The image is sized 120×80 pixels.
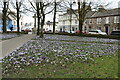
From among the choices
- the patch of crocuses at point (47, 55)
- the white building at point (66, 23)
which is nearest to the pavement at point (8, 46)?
the patch of crocuses at point (47, 55)

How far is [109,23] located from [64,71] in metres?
52.7

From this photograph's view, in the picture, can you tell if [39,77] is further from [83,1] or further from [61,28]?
[61,28]

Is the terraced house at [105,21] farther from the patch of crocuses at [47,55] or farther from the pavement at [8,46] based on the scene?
the patch of crocuses at [47,55]

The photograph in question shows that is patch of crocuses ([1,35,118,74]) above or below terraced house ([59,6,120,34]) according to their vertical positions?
below

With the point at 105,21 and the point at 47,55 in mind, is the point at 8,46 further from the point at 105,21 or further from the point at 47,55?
the point at 105,21

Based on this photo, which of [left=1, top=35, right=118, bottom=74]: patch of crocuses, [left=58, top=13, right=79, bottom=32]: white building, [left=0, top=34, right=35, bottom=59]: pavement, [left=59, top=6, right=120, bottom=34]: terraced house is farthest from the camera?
[left=58, top=13, right=79, bottom=32]: white building

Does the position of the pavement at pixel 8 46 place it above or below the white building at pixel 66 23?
below

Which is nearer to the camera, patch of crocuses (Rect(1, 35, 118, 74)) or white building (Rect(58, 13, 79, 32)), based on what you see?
patch of crocuses (Rect(1, 35, 118, 74))

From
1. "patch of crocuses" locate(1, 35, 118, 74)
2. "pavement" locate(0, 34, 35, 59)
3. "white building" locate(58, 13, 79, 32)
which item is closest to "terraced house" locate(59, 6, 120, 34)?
"white building" locate(58, 13, 79, 32)

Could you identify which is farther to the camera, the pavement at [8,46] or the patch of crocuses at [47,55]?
the pavement at [8,46]

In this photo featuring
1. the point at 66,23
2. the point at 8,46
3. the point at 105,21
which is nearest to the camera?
the point at 8,46

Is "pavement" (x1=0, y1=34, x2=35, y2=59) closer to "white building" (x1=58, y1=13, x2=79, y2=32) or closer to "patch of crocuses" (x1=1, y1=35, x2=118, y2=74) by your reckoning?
"patch of crocuses" (x1=1, y1=35, x2=118, y2=74)

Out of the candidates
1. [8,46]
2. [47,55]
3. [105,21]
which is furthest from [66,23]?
[47,55]

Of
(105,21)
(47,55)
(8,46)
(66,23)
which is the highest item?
(66,23)
